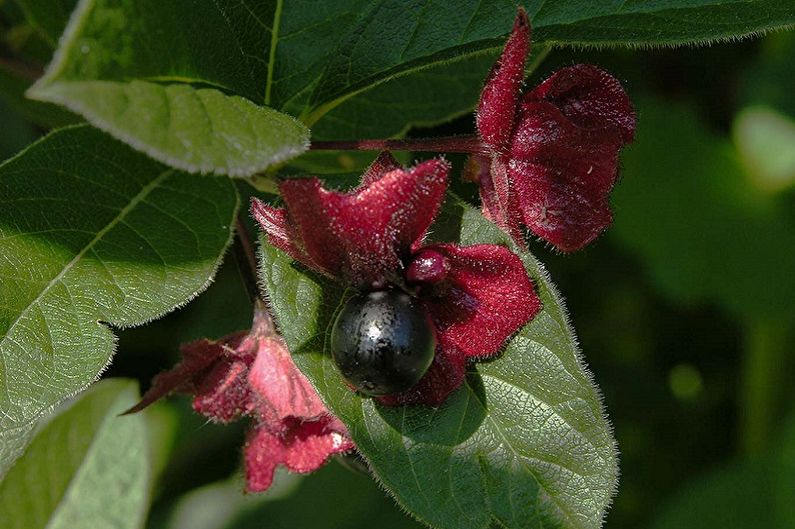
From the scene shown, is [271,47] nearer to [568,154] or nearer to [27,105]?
[568,154]

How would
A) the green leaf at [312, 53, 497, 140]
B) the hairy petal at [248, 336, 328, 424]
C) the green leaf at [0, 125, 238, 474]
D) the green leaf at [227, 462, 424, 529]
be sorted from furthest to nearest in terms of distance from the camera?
the green leaf at [227, 462, 424, 529]
the green leaf at [312, 53, 497, 140]
the hairy petal at [248, 336, 328, 424]
the green leaf at [0, 125, 238, 474]

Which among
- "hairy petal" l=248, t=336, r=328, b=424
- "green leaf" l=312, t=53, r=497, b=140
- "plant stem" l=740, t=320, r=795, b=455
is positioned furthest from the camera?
"plant stem" l=740, t=320, r=795, b=455

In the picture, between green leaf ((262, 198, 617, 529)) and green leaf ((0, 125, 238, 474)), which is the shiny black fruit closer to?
green leaf ((262, 198, 617, 529))

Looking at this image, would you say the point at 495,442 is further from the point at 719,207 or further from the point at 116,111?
the point at 719,207

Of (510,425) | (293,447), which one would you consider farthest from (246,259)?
(510,425)

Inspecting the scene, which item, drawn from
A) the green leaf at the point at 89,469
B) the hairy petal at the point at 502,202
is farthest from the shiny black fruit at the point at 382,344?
the green leaf at the point at 89,469

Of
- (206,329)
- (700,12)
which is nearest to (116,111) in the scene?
(700,12)

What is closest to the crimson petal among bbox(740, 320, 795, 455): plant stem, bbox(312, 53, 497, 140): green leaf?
bbox(312, 53, 497, 140): green leaf
